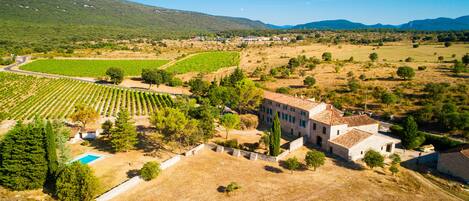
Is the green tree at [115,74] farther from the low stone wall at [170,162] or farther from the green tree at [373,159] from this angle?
the green tree at [373,159]

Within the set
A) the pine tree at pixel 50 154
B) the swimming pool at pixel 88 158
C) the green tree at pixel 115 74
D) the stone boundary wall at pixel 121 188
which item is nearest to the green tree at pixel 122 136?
the swimming pool at pixel 88 158

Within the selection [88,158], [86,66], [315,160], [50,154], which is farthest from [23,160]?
[86,66]

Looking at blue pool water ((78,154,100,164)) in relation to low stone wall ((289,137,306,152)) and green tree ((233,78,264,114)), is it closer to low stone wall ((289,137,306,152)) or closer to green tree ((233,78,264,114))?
low stone wall ((289,137,306,152))

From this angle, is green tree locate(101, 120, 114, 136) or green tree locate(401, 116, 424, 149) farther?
green tree locate(101, 120, 114, 136)

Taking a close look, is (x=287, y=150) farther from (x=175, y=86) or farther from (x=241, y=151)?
(x=175, y=86)

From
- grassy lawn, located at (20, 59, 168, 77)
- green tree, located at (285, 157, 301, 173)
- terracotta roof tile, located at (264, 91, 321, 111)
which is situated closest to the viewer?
green tree, located at (285, 157, 301, 173)

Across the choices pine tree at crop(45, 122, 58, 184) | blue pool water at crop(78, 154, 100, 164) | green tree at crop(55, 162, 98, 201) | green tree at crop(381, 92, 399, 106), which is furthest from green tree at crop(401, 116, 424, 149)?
pine tree at crop(45, 122, 58, 184)

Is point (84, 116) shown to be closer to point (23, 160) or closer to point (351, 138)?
point (23, 160)
